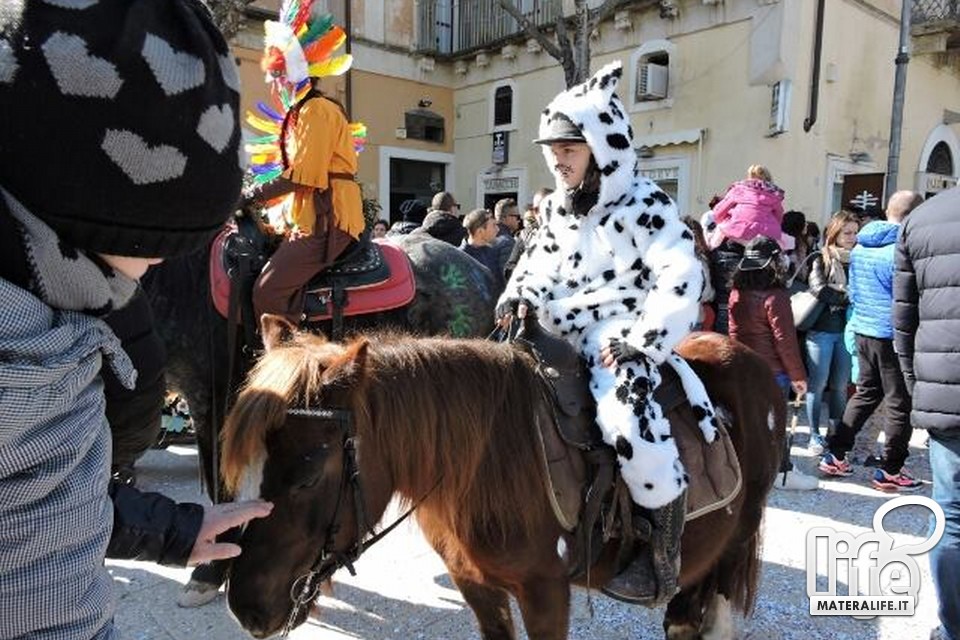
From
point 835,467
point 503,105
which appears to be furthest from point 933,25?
point 835,467

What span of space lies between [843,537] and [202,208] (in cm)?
372

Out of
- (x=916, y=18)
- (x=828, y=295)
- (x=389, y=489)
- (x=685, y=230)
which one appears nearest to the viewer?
(x=389, y=489)

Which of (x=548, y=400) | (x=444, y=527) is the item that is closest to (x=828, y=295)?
(x=548, y=400)

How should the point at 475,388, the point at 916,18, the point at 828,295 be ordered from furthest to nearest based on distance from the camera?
1. the point at 916,18
2. the point at 828,295
3. the point at 475,388

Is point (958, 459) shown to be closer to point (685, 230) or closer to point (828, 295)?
point (685, 230)

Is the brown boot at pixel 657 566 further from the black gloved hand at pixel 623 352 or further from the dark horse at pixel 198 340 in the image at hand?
the dark horse at pixel 198 340

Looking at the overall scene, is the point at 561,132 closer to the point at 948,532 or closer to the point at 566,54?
the point at 948,532

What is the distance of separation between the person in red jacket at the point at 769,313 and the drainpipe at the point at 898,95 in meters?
8.04

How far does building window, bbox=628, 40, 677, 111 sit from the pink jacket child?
8.16 m

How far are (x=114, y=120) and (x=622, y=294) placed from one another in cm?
181

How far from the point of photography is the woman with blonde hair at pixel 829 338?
5.72m

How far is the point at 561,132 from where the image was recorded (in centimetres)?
239

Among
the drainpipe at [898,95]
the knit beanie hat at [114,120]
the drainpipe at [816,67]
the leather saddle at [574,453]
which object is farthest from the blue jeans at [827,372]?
the drainpipe at [816,67]

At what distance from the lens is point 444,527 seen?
79.3 inches
